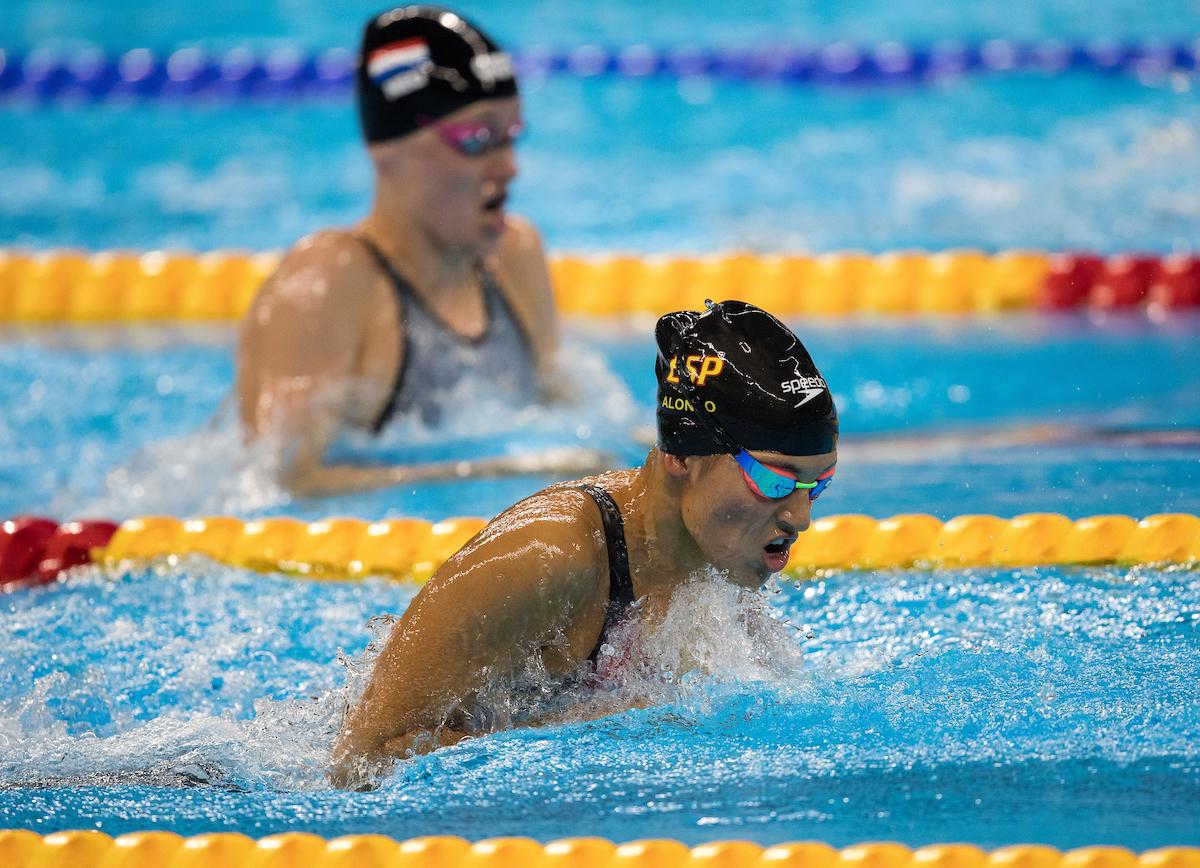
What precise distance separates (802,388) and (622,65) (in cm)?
639

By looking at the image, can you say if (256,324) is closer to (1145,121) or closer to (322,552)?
(322,552)

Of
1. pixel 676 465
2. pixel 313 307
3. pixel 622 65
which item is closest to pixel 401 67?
pixel 313 307

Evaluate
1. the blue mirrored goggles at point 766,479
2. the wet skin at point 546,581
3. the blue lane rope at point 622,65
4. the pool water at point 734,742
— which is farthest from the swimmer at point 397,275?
the blue lane rope at point 622,65

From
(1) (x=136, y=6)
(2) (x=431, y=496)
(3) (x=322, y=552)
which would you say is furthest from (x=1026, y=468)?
(1) (x=136, y=6)

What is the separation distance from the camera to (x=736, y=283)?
19.6 ft

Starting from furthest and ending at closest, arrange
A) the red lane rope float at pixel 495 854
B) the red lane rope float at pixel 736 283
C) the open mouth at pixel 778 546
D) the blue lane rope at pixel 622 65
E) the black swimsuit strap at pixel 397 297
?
the blue lane rope at pixel 622 65 < the red lane rope float at pixel 736 283 < the black swimsuit strap at pixel 397 297 < the open mouth at pixel 778 546 < the red lane rope float at pixel 495 854

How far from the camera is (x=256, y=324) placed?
13.6 ft

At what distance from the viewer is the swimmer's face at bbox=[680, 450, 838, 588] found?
2.60 meters

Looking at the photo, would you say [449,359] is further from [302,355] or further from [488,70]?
[488,70]

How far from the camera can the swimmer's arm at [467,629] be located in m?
2.51

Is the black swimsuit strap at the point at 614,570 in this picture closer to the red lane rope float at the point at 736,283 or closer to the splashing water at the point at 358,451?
the splashing water at the point at 358,451

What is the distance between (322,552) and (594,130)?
4728 mm

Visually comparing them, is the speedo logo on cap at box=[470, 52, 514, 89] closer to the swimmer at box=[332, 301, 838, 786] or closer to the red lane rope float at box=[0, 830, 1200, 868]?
the swimmer at box=[332, 301, 838, 786]

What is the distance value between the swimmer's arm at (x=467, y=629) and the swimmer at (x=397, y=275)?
1472 mm
